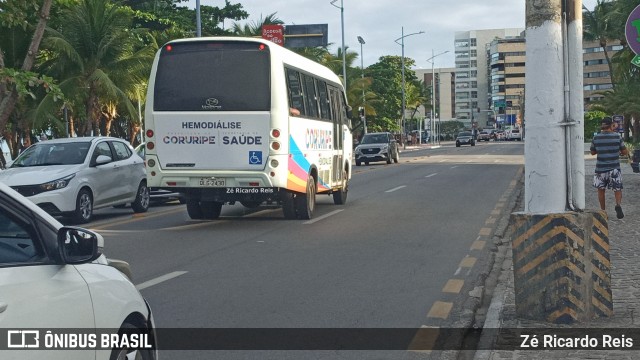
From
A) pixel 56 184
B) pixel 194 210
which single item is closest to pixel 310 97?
pixel 194 210

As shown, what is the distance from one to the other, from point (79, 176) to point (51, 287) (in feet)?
43.8

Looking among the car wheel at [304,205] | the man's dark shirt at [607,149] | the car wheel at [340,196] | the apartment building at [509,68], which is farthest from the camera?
the apartment building at [509,68]

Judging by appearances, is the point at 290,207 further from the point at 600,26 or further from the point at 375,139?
the point at 600,26

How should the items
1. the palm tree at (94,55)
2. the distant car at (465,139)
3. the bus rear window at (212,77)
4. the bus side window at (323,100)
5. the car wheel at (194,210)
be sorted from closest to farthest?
the bus rear window at (212,77)
the car wheel at (194,210)
the bus side window at (323,100)
the palm tree at (94,55)
the distant car at (465,139)

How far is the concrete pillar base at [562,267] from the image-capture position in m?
6.87

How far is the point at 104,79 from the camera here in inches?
1391

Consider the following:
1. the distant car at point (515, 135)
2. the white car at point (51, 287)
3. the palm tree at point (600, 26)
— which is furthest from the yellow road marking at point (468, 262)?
the distant car at point (515, 135)

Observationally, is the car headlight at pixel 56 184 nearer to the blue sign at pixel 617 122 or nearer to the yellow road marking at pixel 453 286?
the yellow road marking at pixel 453 286

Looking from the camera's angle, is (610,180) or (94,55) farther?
(94,55)

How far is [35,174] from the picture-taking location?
633 inches

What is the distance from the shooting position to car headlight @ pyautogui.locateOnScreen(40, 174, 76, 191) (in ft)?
52.1

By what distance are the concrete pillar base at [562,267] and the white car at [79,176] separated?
10.8m

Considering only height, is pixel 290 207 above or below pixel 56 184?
below

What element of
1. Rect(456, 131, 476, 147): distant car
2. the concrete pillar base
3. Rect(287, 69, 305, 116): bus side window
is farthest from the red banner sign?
Rect(456, 131, 476, 147): distant car
